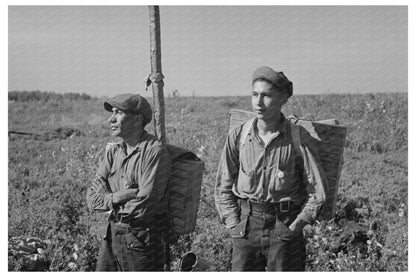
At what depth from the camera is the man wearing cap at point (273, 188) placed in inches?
197

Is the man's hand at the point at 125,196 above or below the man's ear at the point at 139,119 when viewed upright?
below

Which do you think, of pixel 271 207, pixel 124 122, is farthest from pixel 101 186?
pixel 271 207

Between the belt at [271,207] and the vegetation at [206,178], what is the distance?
126 cm

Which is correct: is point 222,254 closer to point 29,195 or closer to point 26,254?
point 26,254

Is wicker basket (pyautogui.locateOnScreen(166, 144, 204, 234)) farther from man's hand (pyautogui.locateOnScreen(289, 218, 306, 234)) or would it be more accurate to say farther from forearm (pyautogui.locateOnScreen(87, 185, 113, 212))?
man's hand (pyautogui.locateOnScreen(289, 218, 306, 234))

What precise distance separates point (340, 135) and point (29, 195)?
550 cm

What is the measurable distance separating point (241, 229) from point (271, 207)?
32 cm

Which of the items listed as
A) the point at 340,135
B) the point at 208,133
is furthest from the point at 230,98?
the point at 340,135

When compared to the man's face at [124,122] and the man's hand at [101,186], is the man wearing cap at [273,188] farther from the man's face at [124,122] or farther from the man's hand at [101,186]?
the man's hand at [101,186]

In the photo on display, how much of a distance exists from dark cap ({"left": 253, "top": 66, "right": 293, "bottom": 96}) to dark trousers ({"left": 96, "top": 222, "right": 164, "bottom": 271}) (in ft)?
5.32

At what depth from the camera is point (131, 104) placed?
523cm

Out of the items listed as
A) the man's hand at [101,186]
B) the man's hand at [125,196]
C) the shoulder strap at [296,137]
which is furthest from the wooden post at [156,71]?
the shoulder strap at [296,137]

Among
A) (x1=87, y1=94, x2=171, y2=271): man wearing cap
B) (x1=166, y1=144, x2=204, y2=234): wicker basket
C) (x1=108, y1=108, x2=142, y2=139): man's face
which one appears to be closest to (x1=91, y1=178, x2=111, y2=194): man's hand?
(x1=87, y1=94, x2=171, y2=271): man wearing cap

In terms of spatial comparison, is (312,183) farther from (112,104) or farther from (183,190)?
(112,104)
